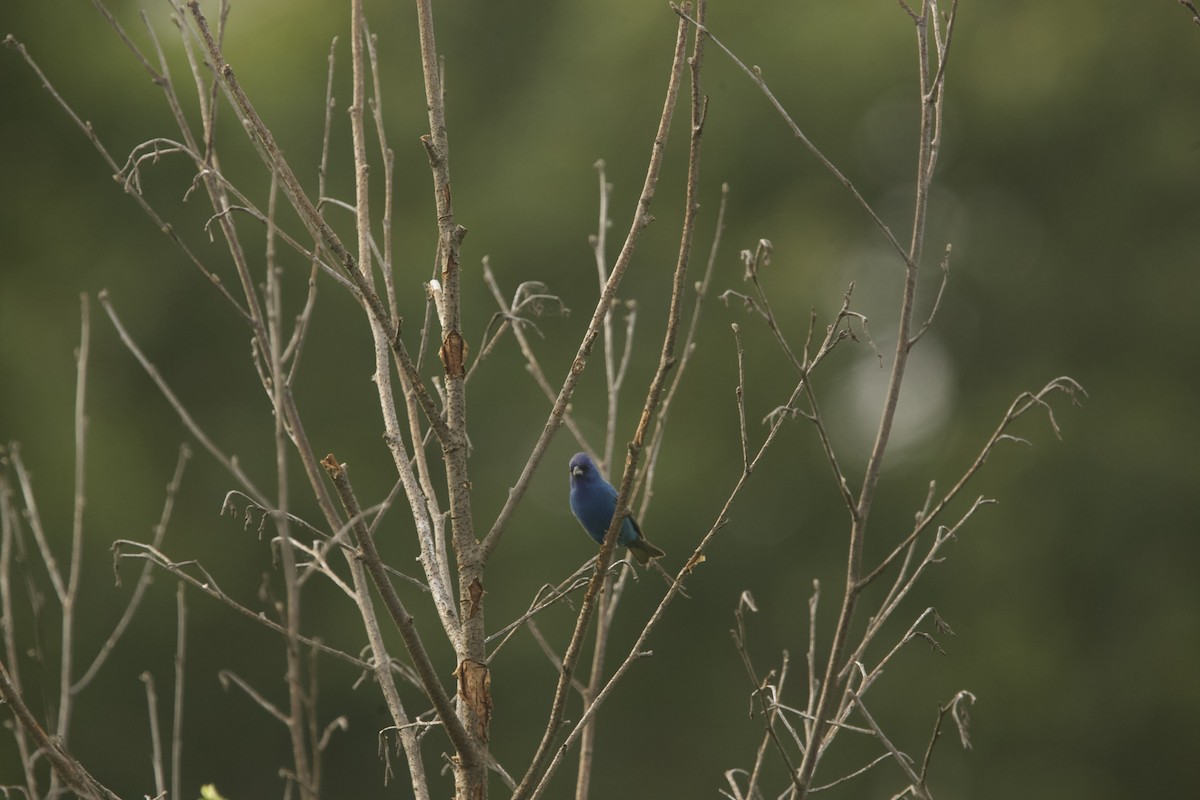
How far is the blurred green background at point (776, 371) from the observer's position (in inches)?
476

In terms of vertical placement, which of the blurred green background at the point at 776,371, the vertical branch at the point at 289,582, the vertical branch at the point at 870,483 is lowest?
the blurred green background at the point at 776,371

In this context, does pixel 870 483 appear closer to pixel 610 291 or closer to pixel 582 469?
pixel 610 291

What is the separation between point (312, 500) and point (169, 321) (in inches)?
89.6

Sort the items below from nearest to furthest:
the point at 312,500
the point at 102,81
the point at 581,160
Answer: the point at 312,500 → the point at 102,81 → the point at 581,160

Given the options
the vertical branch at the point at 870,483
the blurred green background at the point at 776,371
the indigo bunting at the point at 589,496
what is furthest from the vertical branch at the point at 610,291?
the blurred green background at the point at 776,371

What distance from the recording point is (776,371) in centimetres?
1249

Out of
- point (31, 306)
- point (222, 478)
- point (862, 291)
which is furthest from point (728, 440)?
point (31, 306)

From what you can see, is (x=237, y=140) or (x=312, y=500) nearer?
(x=312, y=500)

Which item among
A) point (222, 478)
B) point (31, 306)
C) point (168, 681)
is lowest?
point (168, 681)

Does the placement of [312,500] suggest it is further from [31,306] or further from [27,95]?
[27,95]

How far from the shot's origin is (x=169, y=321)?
40.5ft

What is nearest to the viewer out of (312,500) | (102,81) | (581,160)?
(312,500)

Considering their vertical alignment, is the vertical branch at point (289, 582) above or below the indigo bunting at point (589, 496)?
above

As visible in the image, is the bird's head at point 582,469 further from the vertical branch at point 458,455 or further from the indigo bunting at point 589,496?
the vertical branch at point 458,455
